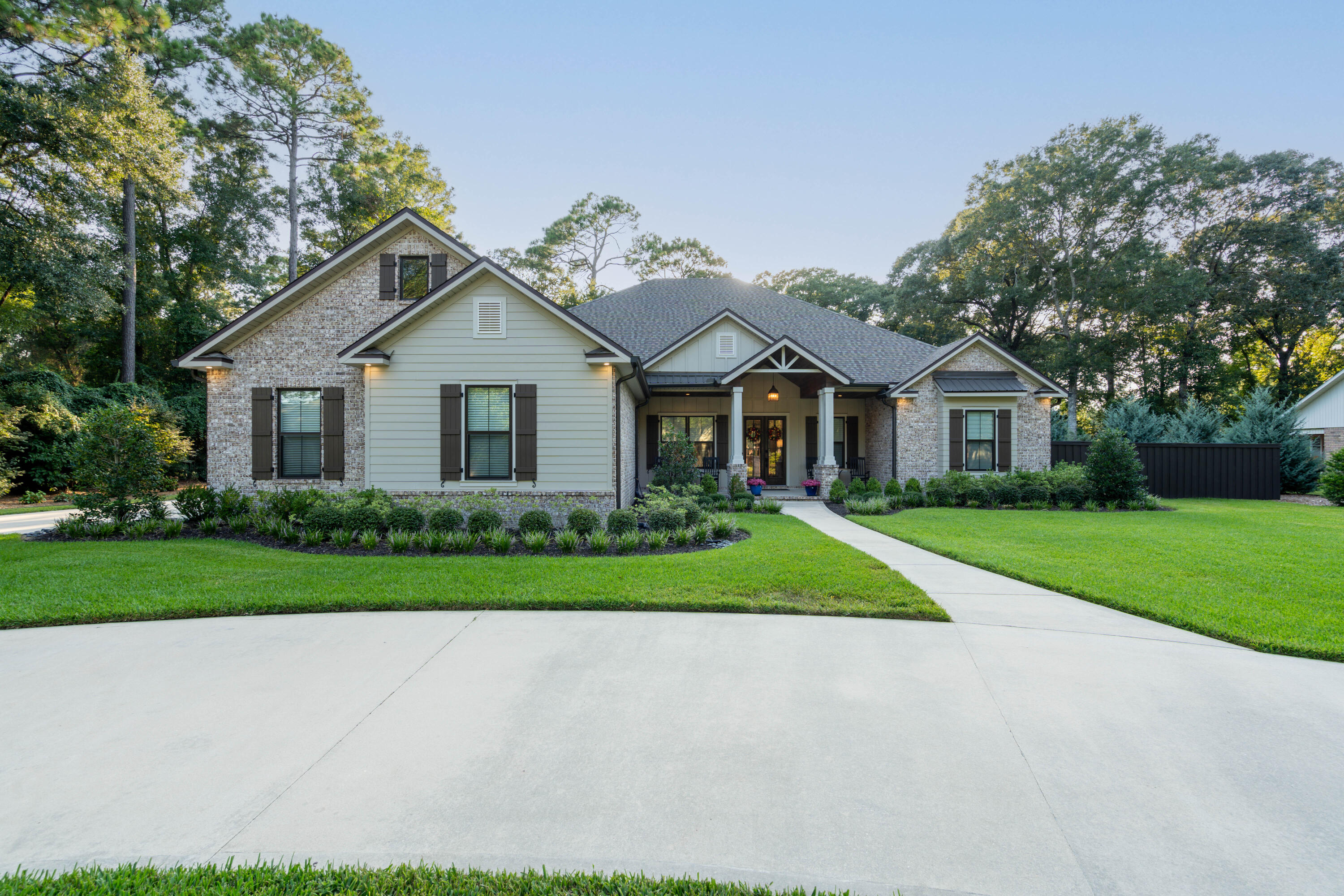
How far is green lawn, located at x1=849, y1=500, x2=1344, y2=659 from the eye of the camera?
4895 millimetres

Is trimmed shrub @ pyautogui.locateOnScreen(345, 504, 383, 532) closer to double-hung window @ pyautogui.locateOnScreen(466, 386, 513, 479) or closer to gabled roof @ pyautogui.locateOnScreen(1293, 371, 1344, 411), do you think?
double-hung window @ pyautogui.locateOnScreen(466, 386, 513, 479)

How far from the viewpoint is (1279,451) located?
17438 mm

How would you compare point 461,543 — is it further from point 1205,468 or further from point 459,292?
point 1205,468

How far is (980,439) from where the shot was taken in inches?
642

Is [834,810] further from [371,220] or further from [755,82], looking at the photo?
[371,220]

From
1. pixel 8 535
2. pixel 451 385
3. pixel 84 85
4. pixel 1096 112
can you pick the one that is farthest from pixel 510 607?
pixel 1096 112

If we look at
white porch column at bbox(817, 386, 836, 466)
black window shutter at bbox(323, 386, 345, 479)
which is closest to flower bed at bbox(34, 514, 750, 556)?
black window shutter at bbox(323, 386, 345, 479)

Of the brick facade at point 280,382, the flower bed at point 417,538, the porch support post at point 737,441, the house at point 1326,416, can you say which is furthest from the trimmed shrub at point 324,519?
the house at point 1326,416

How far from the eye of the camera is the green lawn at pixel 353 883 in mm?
1932

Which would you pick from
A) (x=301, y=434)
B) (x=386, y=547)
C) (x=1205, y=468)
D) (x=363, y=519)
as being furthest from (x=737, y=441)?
(x=1205, y=468)

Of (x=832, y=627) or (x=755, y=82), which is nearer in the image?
(x=832, y=627)

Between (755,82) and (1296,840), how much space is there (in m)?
18.1

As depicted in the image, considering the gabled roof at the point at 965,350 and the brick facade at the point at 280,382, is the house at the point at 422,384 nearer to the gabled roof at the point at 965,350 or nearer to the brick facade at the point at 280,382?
the brick facade at the point at 280,382

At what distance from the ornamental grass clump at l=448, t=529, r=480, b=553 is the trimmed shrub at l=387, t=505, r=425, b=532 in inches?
37.1
